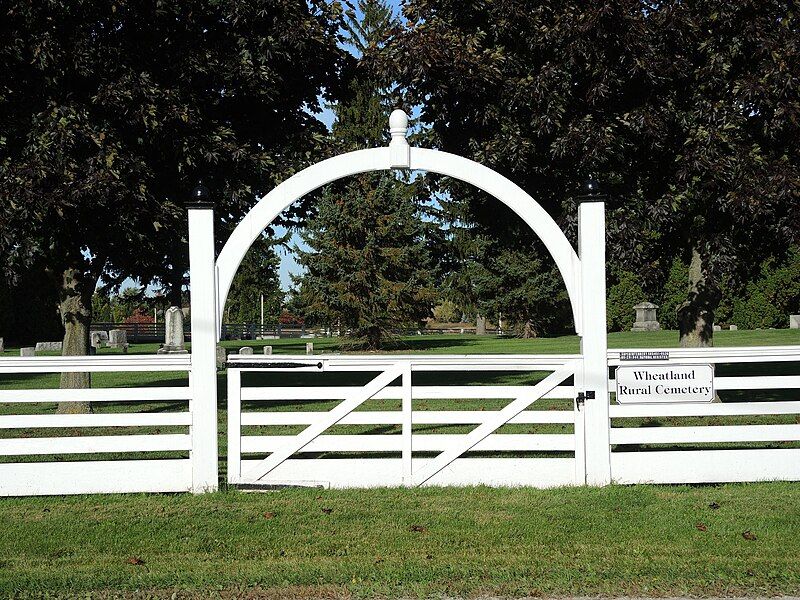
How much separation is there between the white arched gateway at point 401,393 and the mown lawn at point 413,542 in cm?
24

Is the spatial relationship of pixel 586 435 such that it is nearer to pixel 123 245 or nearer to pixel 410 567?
pixel 410 567

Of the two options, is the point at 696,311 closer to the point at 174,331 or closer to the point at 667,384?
the point at 667,384

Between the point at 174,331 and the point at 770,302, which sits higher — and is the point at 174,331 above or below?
below

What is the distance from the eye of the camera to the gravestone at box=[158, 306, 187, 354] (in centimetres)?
3303

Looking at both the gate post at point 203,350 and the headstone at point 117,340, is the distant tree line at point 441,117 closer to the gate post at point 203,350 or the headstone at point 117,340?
the gate post at point 203,350

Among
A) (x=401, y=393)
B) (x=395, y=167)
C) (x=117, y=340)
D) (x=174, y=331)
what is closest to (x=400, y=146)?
(x=395, y=167)

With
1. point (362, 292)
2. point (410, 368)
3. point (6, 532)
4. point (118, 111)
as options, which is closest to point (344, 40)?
point (118, 111)

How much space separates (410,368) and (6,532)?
363cm

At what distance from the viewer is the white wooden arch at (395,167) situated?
26.7ft

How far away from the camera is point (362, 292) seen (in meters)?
38.8

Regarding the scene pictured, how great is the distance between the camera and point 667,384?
317 inches

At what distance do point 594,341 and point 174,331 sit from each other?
1096 inches

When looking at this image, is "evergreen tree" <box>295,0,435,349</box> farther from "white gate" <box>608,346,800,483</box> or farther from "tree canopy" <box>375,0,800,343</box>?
"white gate" <box>608,346,800,483</box>

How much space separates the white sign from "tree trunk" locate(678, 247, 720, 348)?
583 cm
